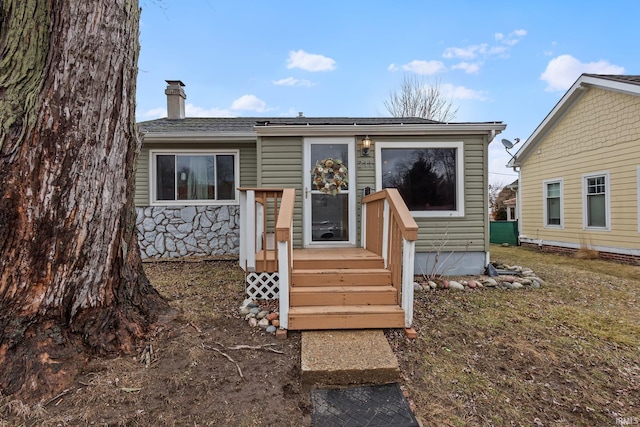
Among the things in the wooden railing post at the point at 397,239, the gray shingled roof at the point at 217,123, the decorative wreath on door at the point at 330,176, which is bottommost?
the wooden railing post at the point at 397,239

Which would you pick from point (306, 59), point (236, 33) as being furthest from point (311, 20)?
point (306, 59)

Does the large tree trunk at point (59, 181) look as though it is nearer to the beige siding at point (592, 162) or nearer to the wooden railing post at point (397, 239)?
the wooden railing post at point (397, 239)

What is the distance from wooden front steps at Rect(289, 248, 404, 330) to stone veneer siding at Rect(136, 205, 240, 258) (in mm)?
3559

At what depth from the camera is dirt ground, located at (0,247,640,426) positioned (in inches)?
79.2

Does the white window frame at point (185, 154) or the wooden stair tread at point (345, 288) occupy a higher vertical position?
the white window frame at point (185, 154)

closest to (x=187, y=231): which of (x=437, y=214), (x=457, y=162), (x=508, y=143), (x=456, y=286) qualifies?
(x=437, y=214)

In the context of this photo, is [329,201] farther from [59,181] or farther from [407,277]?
[59,181]

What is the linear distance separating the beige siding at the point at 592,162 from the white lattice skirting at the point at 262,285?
8493 mm

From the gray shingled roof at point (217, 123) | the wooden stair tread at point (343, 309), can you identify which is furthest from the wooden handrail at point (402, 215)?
the gray shingled roof at point (217, 123)

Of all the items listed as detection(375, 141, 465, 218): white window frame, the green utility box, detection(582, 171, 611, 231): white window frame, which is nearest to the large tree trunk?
detection(375, 141, 465, 218): white window frame

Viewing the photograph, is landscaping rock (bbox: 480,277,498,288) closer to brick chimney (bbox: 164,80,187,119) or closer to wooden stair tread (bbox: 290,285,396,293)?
wooden stair tread (bbox: 290,285,396,293)

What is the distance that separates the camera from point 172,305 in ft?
12.4

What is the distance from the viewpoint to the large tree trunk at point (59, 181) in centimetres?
209

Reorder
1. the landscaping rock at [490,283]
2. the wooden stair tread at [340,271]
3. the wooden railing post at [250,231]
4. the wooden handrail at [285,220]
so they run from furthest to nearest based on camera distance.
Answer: the landscaping rock at [490,283] < the wooden railing post at [250,231] < the wooden stair tread at [340,271] < the wooden handrail at [285,220]
